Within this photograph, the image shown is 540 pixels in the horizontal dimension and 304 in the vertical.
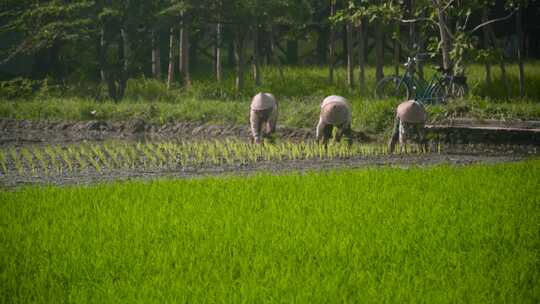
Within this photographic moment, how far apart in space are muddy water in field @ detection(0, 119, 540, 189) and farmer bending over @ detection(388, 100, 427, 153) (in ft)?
1.00

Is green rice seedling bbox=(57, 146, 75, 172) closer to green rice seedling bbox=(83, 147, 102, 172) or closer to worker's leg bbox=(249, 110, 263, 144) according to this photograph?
green rice seedling bbox=(83, 147, 102, 172)

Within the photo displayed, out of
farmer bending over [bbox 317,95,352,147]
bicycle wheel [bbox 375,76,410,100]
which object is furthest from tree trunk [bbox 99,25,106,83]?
farmer bending over [bbox 317,95,352,147]

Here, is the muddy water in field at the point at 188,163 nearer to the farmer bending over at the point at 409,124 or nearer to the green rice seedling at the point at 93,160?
the green rice seedling at the point at 93,160

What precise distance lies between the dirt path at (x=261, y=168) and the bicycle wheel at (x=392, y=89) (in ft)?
12.7

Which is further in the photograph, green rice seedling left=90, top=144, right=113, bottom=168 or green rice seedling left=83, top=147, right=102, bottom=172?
green rice seedling left=90, top=144, right=113, bottom=168

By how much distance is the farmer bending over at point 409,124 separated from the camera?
35.7 ft

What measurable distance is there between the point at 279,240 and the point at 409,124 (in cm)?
556

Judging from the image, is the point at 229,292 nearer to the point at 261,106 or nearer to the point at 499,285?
the point at 499,285

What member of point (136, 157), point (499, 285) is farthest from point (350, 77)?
point (499, 285)

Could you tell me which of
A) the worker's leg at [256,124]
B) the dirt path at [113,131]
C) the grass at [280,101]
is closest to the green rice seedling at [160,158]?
the worker's leg at [256,124]

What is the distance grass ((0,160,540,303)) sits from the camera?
4.68m

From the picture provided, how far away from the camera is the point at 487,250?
549 cm

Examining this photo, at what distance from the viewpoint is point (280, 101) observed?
16.5 meters

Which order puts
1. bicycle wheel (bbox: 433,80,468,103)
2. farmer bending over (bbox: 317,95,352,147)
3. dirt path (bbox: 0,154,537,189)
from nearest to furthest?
1. dirt path (bbox: 0,154,537,189)
2. farmer bending over (bbox: 317,95,352,147)
3. bicycle wheel (bbox: 433,80,468,103)
